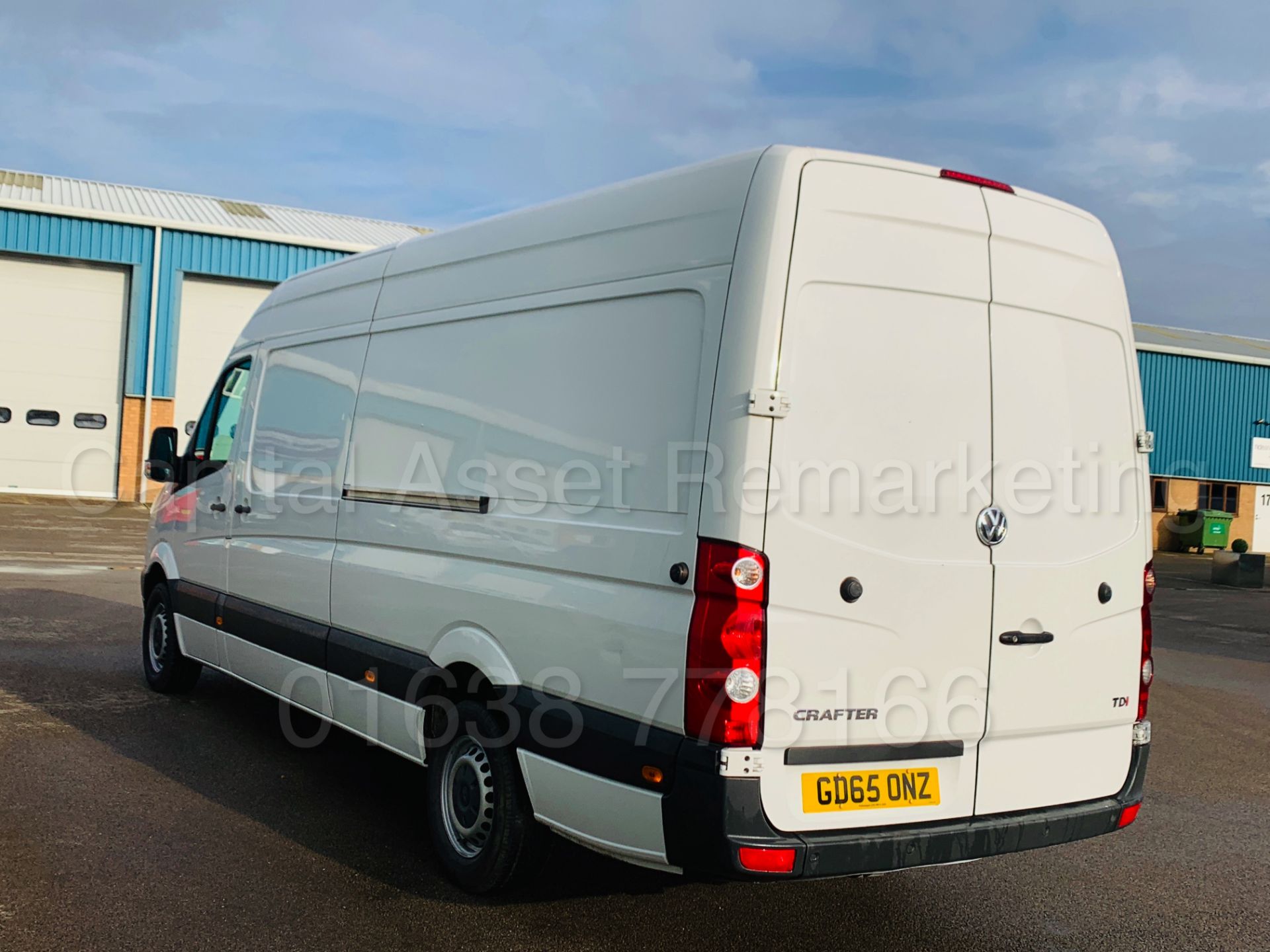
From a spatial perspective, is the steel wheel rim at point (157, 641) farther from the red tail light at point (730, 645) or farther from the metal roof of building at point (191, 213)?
the metal roof of building at point (191, 213)

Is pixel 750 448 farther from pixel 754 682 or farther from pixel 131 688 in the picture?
pixel 131 688

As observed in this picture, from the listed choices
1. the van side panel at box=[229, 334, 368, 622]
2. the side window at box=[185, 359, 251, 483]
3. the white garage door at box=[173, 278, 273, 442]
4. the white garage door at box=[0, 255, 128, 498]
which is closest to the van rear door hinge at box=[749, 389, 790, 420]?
the van side panel at box=[229, 334, 368, 622]

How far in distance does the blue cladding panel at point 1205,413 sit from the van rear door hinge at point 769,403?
33.6 meters

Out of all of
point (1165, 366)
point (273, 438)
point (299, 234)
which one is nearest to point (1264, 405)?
point (1165, 366)

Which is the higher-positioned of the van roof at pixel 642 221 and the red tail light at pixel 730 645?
the van roof at pixel 642 221

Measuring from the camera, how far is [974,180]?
3.96m

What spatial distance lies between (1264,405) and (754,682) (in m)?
38.2

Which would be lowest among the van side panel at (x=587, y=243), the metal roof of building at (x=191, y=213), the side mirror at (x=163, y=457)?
the side mirror at (x=163, y=457)

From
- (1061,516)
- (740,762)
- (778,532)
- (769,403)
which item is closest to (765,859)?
(740,762)

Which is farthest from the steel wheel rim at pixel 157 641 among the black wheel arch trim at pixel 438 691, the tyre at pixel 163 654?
the black wheel arch trim at pixel 438 691

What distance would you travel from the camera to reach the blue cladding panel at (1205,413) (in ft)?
Result: 114

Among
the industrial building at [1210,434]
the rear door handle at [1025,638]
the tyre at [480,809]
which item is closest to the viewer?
the rear door handle at [1025,638]

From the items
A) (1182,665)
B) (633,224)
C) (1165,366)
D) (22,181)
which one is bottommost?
(1182,665)

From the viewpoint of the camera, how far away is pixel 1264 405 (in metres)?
36.5
